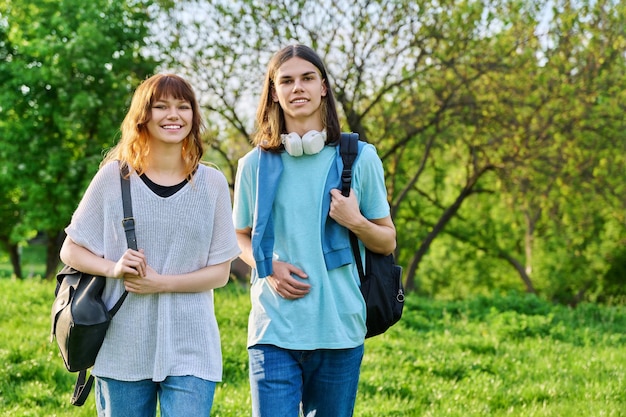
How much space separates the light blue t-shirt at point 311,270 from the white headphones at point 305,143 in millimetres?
59

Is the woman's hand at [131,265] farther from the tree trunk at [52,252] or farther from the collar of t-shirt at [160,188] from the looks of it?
the tree trunk at [52,252]

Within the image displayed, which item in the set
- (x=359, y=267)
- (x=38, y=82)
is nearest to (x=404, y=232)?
(x=38, y=82)

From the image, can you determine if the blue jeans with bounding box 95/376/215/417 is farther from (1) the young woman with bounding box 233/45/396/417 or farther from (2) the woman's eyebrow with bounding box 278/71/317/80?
(2) the woman's eyebrow with bounding box 278/71/317/80

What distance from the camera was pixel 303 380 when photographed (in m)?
3.12

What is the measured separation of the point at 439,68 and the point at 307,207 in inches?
526

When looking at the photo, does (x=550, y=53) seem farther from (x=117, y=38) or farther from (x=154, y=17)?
(x=117, y=38)

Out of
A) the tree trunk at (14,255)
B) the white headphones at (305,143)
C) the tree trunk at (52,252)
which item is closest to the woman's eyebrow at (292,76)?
the white headphones at (305,143)

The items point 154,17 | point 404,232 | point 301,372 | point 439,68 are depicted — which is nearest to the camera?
point 301,372

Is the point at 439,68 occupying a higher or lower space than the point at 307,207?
higher

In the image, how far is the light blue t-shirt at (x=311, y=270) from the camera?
9.77 ft

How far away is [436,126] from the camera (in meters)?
17.2

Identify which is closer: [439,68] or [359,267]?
[359,267]

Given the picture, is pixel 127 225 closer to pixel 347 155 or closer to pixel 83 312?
pixel 83 312

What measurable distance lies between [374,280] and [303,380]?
0.51 metres
